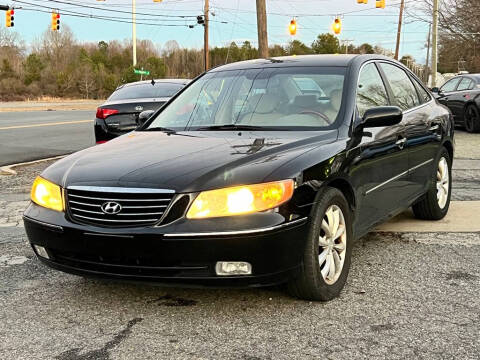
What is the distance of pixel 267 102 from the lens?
4.51 meters

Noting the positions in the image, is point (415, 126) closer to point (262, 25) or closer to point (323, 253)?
point (323, 253)

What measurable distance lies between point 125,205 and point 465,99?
550 inches

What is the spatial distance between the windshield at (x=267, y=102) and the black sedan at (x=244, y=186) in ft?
0.04

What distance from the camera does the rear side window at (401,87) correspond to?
5176 mm

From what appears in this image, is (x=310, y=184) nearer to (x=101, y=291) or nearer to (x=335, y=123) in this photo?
(x=335, y=123)

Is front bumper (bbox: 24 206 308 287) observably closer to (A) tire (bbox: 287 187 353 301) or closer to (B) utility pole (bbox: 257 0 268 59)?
(A) tire (bbox: 287 187 353 301)

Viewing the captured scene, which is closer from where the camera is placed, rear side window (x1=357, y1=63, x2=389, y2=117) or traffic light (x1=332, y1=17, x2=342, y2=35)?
rear side window (x1=357, y1=63, x2=389, y2=117)

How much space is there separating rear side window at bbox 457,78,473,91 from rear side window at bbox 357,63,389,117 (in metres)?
11.7

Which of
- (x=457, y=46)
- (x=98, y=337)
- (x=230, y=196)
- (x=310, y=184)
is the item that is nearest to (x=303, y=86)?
(x=310, y=184)

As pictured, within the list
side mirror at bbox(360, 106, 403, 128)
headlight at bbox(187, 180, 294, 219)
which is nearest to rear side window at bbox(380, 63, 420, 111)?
side mirror at bbox(360, 106, 403, 128)

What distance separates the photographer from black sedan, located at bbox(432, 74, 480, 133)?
49.8ft

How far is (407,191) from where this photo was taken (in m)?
5.04

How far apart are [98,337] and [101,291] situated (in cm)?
77

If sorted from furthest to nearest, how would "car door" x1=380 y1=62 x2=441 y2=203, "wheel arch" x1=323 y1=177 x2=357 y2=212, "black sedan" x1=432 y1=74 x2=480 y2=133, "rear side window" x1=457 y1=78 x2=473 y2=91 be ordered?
"rear side window" x1=457 y1=78 x2=473 y2=91 < "black sedan" x1=432 y1=74 x2=480 y2=133 < "car door" x1=380 y1=62 x2=441 y2=203 < "wheel arch" x1=323 y1=177 x2=357 y2=212
